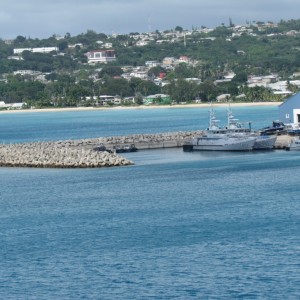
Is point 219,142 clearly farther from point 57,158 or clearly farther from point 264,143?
point 57,158

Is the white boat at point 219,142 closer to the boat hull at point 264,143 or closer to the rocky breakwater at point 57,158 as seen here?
the boat hull at point 264,143

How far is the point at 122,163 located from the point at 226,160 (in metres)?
5.48

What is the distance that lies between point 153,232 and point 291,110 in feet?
113

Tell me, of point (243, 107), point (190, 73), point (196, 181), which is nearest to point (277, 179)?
point (196, 181)

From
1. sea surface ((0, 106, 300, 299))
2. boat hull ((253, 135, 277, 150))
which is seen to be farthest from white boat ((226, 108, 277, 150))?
sea surface ((0, 106, 300, 299))

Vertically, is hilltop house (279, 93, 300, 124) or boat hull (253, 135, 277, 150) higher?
hilltop house (279, 93, 300, 124)

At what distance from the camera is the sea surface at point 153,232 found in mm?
→ 28156

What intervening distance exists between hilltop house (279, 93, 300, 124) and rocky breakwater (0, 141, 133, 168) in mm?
13287

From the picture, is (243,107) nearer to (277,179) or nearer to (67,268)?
(277,179)

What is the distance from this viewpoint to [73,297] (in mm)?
27375

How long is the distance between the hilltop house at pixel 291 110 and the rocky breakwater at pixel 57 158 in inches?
523

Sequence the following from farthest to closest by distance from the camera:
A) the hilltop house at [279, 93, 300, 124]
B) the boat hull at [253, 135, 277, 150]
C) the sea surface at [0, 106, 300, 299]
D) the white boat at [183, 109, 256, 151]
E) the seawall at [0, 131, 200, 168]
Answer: the hilltop house at [279, 93, 300, 124]
the white boat at [183, 109, 256, 151]
the boat hull at [253, 135, 277, 150]
the seawall at [0, 131, 200, 168]
the sea surface at [0, 106, 300, 299]

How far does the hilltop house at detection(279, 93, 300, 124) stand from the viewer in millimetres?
67625

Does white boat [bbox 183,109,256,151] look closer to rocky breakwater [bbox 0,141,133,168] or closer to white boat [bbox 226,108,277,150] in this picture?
white boat [bbox 226,108,277,150]
